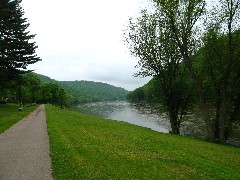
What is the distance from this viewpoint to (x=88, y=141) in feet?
59.9

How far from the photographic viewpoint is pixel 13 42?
5084cm

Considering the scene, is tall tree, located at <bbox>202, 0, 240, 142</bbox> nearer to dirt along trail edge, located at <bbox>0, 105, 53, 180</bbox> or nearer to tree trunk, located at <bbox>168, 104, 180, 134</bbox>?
tree trunk, located at <bbox>168, 104, 180, 134</bbox>

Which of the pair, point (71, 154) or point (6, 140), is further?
point (6, 140)

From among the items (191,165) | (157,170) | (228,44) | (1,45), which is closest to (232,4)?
(228,44)

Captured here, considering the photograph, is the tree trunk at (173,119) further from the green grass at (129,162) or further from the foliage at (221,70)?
the green grass at (129,162)

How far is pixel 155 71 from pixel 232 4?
11954 millimetres

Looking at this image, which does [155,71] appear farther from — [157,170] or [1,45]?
[1,45]

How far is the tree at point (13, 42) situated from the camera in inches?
1900

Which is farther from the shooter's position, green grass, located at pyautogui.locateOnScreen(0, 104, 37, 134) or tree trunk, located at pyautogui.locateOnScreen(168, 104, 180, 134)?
tree trunk, located at pyautogui.locateOnScreen(168, 104, 180, 134)

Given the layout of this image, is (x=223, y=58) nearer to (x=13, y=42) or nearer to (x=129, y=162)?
(x=129, y=162)

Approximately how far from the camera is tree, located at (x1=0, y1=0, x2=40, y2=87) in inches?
1900

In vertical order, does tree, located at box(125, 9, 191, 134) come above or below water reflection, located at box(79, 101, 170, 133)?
above

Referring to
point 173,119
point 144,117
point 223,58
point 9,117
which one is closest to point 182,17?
point 223,58

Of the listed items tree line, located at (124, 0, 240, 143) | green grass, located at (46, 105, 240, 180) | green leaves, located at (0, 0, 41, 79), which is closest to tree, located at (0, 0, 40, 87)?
green leaves, located at (0, 0, 41, 79)
